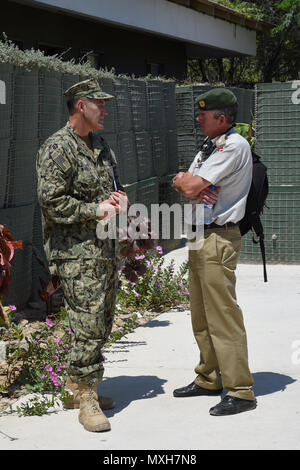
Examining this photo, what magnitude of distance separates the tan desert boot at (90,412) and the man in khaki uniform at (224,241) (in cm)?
71

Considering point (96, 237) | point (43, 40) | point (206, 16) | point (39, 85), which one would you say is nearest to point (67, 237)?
point (96, 237)

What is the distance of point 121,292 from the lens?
8.12 meters

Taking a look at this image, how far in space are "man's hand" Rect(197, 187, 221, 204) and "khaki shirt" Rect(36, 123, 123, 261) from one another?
570 millimetres

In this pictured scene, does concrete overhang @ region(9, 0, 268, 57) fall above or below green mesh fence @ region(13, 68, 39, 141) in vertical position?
above

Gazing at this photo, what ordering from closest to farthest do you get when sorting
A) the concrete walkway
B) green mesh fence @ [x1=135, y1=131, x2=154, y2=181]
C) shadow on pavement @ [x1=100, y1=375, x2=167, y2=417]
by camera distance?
the concrete walkway
shadow on pavement @ [x1=100, y1=375, x2=167, y2=417]
green mesh fence @ [x1=135, y1=131, x2=154, y2=181]

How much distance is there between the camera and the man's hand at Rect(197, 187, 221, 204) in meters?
4.93

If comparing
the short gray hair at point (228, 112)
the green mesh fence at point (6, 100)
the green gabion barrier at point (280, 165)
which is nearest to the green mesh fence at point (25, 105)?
the green mesh fence at point (6, 100)

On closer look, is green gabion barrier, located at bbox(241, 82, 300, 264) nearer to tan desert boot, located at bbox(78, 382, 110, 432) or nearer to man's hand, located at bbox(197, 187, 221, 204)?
man's hand, located at bbox(197, 187, 221, 204)

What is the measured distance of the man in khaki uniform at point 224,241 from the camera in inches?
195

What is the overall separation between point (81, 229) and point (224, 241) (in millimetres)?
897

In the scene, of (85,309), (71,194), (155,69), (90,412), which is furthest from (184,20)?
(90,412)

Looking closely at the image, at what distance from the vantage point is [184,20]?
17.3 meters

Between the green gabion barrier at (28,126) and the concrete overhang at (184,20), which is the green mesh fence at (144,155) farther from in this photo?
the concrete overhang at (184,20)

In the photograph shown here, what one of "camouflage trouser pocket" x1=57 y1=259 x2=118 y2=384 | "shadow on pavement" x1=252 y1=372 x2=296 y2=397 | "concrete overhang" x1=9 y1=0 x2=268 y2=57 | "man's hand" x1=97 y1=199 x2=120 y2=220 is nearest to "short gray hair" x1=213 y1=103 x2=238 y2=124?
"man's hand" x1=97 y1=199 x2=120 y2=220
